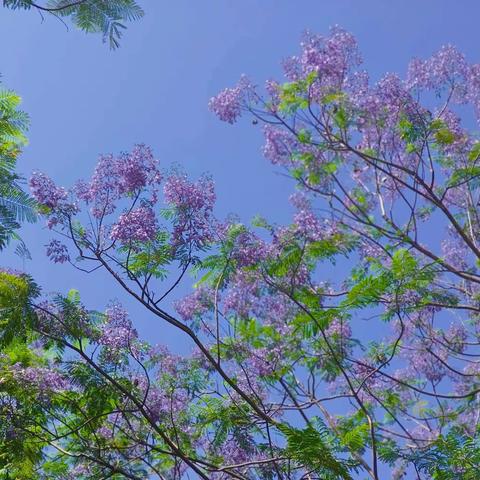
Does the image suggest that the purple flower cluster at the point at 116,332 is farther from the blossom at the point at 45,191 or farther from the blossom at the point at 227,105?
the blossom at the point at 227,105

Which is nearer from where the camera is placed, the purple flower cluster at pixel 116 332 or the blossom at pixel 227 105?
the purple flower cluster at pixel 116 332

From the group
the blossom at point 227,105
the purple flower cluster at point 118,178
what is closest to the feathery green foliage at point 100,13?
the purple flower cluster at point 118,178

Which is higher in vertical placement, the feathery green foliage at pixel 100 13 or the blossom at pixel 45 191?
the feathery green foliage at pixel 100 13

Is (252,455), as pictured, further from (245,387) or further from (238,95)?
(238,95)

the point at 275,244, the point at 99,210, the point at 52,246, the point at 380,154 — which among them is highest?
the point at 380,154

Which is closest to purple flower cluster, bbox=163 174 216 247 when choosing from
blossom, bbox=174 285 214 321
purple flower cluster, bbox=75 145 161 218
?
purple flower cluster, bbox=75 145 161 218

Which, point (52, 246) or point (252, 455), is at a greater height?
point (52, 246)

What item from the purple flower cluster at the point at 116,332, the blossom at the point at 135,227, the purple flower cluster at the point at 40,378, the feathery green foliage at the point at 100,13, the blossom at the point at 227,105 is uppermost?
the blossom at the point at 227,105

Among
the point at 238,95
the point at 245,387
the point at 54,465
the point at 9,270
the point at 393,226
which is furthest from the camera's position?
the point at 238,95

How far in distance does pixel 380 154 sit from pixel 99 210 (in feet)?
13.8

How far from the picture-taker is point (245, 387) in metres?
7.43

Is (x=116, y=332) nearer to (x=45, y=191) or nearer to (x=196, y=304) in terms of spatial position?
(x=45, y=191)

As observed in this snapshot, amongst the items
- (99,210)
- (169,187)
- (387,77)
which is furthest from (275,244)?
(387,77)

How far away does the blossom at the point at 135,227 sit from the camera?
5.48 meters
